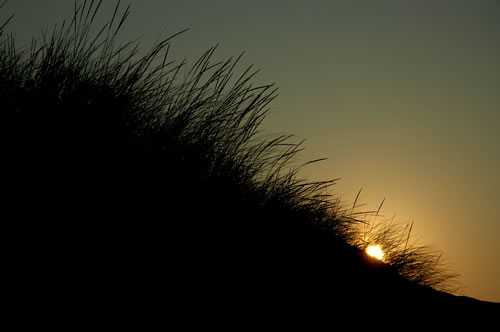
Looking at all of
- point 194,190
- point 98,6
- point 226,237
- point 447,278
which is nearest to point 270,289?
point 226,237

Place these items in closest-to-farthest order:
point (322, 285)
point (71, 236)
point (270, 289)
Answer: point (71, 236)
point (270, 289)
point (322, 285)

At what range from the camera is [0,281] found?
63cm

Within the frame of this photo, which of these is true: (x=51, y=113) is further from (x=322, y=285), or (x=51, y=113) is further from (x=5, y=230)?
(x=322, y=285)

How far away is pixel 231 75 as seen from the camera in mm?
1445

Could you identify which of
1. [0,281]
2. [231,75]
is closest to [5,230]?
[0,281]

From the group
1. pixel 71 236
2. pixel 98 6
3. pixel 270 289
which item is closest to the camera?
pixel 71 236

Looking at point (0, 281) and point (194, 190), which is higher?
point (194, 190)

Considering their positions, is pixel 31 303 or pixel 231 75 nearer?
pixel 31 303

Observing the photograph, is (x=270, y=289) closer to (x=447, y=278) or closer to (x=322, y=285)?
(x=322, y=285)

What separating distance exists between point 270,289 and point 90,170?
512mm

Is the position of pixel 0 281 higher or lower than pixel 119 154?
lower

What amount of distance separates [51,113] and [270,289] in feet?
2.18

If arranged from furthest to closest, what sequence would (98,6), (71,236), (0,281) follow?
(98,6) → (71,236) → (0,281)

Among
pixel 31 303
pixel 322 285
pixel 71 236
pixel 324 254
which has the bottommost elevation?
pixel 31 303
